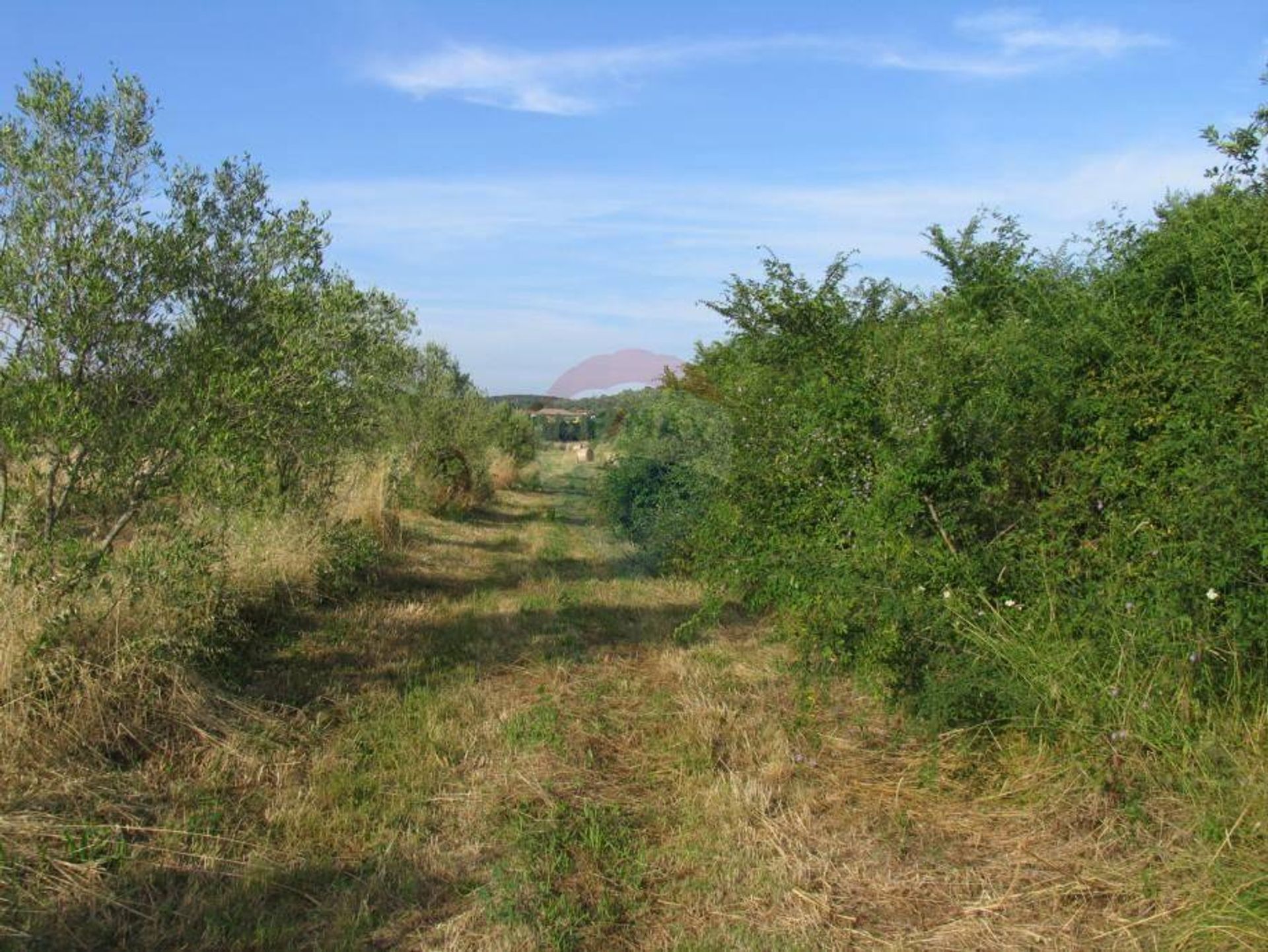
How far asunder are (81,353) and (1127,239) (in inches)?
252

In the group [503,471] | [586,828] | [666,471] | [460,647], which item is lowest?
[586,828]

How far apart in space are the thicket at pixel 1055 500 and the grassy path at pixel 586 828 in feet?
1.98

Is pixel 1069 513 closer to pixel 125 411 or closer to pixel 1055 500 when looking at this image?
pixel 1055 500

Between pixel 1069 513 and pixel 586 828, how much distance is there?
299cm

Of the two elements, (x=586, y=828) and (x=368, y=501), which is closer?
(x=586, y=828)

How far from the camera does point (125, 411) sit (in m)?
5.20

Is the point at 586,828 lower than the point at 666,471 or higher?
lower

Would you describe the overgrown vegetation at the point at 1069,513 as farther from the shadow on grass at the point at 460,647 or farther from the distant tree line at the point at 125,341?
the distant tree line at the point at 125,341

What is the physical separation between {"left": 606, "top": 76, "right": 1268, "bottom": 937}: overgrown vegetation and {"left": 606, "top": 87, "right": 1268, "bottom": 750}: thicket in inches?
0.5

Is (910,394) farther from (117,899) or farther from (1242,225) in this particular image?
(117,899)

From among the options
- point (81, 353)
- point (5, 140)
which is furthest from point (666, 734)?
point (5, 140)

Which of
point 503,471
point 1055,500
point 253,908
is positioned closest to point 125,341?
point 253,908

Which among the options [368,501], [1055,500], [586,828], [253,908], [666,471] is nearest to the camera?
[253,908]

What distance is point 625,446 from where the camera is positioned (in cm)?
1465
